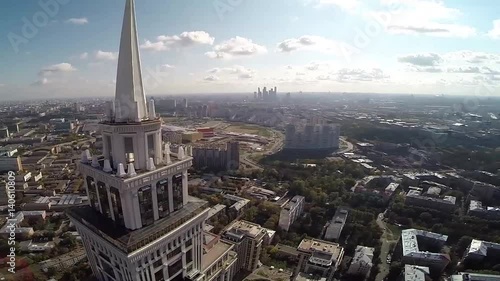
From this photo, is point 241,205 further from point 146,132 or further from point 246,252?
point 146,132

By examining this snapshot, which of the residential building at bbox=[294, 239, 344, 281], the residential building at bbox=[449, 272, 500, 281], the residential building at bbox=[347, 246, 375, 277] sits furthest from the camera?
the residential building at bbox=[347, 246, 375, 277]

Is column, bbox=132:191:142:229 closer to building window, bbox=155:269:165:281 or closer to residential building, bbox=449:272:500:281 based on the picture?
building window, bbox=155:269:165:281

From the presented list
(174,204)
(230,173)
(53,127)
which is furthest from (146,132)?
(53,127)

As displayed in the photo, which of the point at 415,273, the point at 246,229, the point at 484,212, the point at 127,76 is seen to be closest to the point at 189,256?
the point at 127,76

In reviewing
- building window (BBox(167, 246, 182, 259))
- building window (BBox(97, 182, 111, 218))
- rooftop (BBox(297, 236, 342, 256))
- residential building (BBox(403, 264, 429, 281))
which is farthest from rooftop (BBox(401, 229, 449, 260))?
building window (BBox(97, 182, 111, 218))

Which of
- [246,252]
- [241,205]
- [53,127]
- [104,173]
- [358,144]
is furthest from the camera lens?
[53,127]

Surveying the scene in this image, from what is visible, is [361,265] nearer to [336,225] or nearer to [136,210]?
[336,225]
